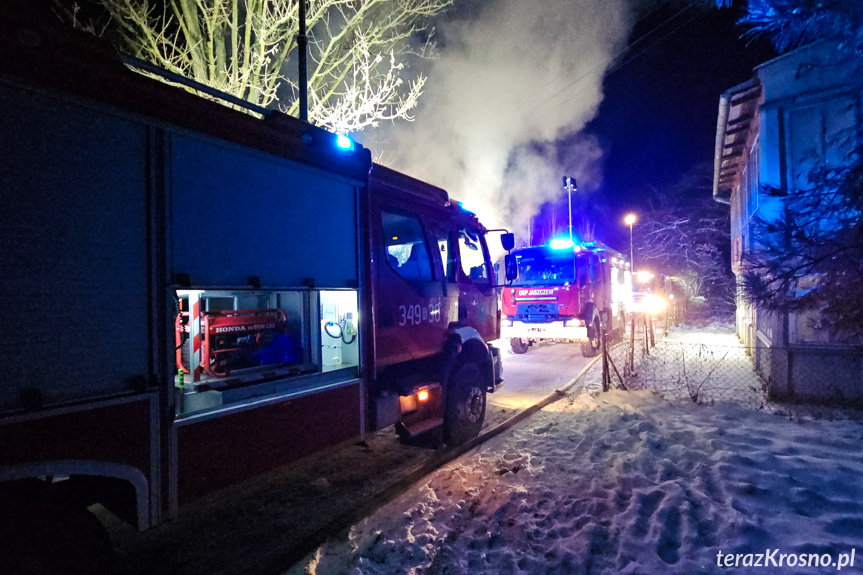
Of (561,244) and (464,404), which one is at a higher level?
(561,244)

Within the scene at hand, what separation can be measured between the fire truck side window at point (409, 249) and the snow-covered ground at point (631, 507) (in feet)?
6.85

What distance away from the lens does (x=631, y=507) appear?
137 inches

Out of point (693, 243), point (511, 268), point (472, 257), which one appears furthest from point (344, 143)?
point (693, 243)

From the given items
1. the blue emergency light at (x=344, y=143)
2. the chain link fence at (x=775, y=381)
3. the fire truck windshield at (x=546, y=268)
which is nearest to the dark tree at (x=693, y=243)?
the fire truck windshield at (x=546, y=268)

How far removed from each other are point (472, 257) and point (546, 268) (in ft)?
22.3

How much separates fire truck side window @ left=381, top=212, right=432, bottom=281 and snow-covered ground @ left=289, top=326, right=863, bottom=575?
2.09m

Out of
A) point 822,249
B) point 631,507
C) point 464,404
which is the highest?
point 822,249

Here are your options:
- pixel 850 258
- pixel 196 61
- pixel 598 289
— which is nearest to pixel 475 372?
pixel 850 258

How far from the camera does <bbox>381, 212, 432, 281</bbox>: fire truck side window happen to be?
4.60 meters

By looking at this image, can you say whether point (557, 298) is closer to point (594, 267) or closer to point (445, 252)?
point (594, 267)

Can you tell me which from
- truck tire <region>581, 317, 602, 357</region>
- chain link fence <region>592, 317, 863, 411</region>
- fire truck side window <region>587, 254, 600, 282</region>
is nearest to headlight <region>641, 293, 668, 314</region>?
fire truck side window <region>587, 254, 600, 282</region>

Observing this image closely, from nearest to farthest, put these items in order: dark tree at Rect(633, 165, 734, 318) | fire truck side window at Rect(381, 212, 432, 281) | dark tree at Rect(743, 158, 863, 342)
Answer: dark tree at Rect(743, 158, 863, 342), fire truck side window at Rect(381, 212, 432, 281), dark tree at Rect(633, 165, 734, 318)

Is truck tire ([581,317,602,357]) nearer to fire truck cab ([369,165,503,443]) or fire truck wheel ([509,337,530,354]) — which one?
fire truck wheel ([509,337,530,354])

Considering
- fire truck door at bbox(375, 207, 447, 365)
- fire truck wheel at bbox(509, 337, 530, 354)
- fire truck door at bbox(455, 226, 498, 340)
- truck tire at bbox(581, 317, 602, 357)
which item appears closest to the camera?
fire truck door at bbox(375, 207, 447, 365)
